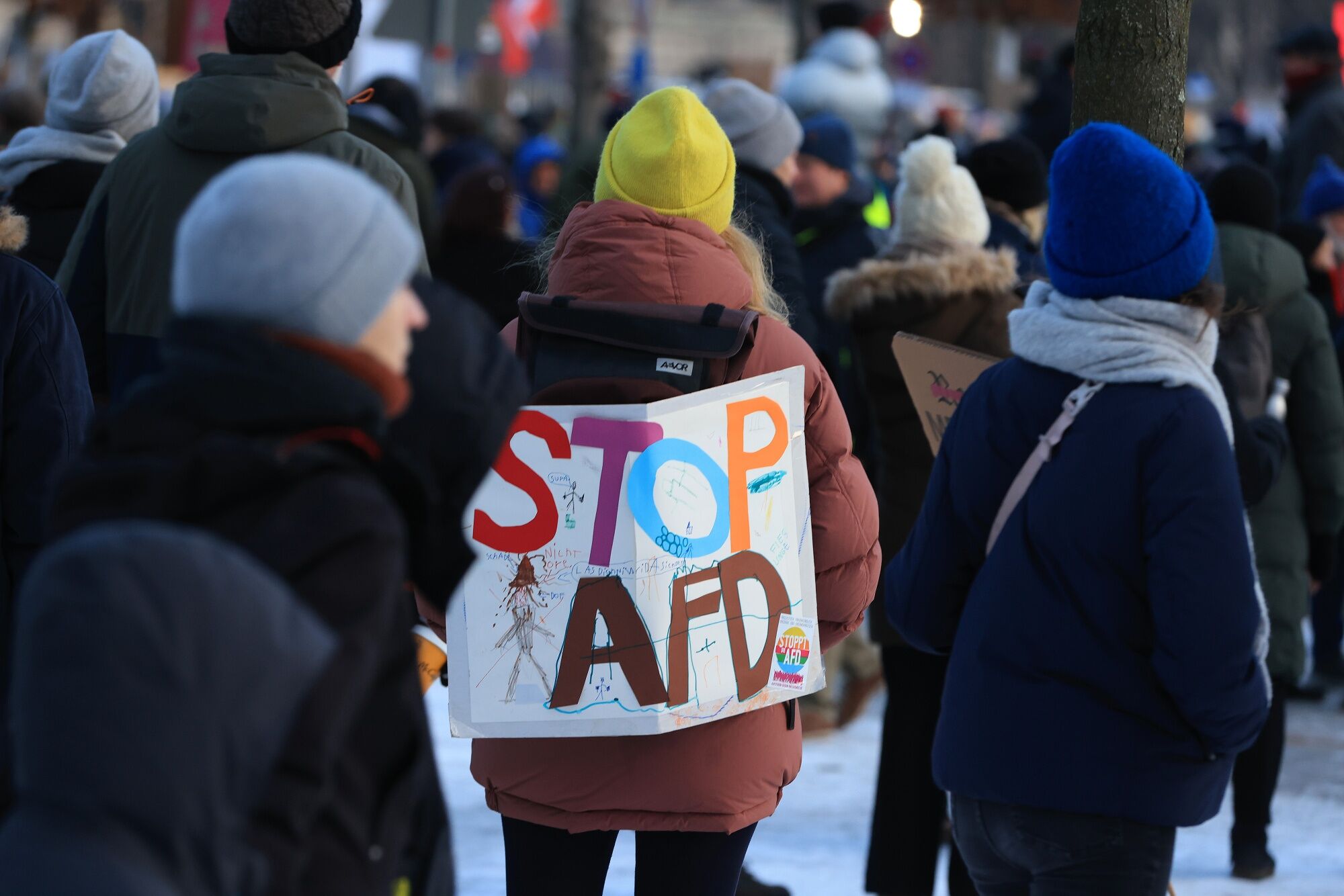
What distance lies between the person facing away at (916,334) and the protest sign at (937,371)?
783 millimetres

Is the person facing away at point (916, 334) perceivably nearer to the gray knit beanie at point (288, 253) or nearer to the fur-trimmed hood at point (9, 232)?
the fur-trimmed hood at point (9, 232)

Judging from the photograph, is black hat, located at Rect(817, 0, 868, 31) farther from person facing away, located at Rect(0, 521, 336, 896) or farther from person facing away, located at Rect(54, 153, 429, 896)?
person facing away, located at Rect(0, 521, 336, 896)

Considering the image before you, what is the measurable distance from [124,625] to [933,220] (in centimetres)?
352


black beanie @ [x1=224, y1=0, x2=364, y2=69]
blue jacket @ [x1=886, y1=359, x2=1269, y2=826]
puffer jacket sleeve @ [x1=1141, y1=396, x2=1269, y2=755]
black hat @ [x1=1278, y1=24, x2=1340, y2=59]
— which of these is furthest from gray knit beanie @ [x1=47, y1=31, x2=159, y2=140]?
black hat @ [x1=1278, y1=24, x2=1340, y2=59]

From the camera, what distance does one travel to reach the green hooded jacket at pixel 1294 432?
5.11 metres

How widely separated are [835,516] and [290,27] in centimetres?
171

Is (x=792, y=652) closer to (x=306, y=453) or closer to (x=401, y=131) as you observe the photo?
(x=306, y=453)

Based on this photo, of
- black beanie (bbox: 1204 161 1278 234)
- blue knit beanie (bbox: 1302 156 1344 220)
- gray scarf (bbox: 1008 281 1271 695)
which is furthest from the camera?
blue knit beanie (bbox: 1302 156 1344 220)

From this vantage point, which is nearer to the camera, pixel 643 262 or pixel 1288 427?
pixel 643 262

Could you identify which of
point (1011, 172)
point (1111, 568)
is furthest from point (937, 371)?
point (1011, 172)

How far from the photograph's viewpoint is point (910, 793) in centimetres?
452

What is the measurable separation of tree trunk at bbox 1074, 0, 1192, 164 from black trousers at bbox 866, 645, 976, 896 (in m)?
1.57

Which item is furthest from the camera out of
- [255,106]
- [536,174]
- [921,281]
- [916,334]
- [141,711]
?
[536,174]

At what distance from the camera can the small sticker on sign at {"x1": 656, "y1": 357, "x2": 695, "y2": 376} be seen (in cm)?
289
